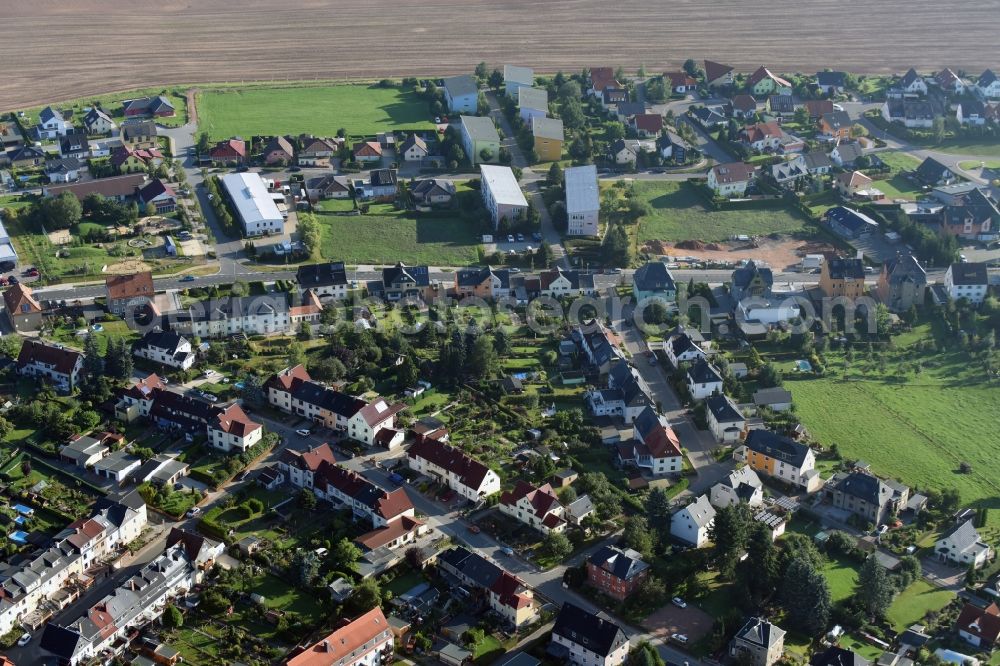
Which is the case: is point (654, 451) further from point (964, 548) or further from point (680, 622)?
point (964, 548)

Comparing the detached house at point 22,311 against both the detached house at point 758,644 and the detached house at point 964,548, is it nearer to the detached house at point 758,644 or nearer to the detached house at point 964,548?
the detached house at point 758,644

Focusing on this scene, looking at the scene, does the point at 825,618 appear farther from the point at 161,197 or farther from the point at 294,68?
the point at 294,68

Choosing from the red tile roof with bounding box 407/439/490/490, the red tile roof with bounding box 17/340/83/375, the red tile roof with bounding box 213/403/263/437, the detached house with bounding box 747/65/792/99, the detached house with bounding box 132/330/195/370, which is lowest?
the red tile roof with bounding box 407/439/490/490

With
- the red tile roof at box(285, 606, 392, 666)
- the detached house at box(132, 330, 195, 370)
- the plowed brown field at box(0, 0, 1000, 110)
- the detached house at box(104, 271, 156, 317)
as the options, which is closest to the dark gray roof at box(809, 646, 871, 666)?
the red tile roof at box(285, 606, 392, 666)

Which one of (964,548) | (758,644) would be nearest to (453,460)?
(758,644)

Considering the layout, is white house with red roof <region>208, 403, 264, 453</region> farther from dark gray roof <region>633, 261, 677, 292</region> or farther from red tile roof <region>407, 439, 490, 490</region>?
dark gray roof <region>633, 261, 677, 292</region>

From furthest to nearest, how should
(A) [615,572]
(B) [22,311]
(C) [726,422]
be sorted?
(B) [22,311]
(C) [726,422]
(A) [615,572]
